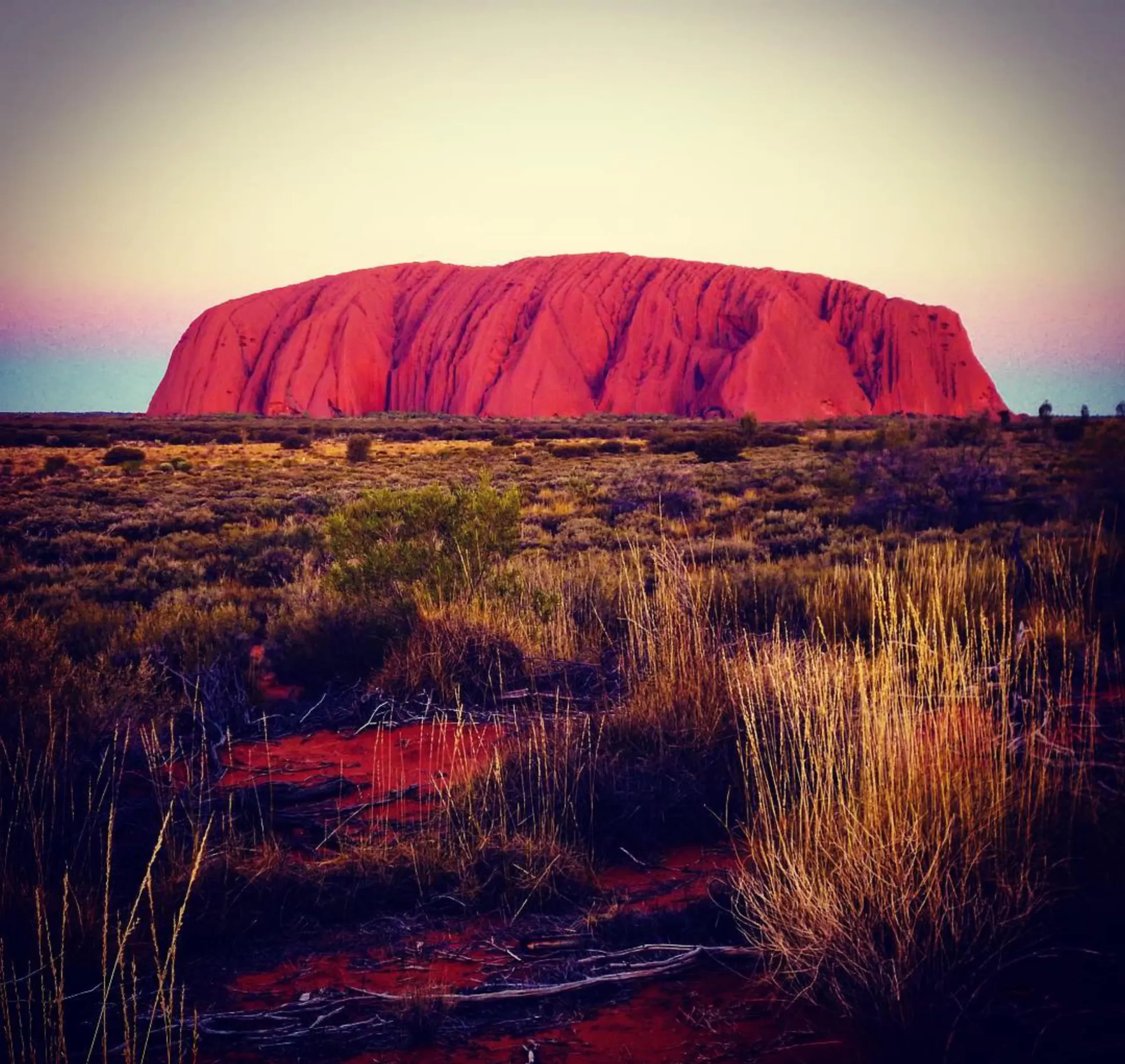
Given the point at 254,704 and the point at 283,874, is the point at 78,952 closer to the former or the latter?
the point at 283,874

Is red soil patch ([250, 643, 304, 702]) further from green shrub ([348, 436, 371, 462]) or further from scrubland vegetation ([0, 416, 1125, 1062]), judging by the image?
green shrub ([348, 436, 371, 462])

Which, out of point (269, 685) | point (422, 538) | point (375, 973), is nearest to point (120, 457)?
point (422, 538)

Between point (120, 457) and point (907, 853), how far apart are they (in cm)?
3069

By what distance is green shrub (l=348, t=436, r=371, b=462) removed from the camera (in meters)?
28.4

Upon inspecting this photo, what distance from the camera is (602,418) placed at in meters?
61.6

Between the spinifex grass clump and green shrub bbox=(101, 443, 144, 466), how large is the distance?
27.4 m

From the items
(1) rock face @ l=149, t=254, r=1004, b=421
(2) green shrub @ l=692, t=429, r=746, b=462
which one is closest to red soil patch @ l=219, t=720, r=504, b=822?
(2) green shrub @ l=692, t=429, r=746, b=462

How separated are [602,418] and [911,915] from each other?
6009 centimetres

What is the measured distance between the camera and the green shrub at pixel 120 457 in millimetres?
27234

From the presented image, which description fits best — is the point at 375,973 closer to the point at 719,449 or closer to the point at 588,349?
the point at 719,449

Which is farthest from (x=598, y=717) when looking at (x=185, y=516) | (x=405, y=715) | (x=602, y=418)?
(x=602, y=418)

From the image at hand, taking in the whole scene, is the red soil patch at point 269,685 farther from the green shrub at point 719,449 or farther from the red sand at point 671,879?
the green shrub at point 719,449

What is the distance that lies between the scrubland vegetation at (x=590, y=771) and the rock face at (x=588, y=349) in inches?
2327

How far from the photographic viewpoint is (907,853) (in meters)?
2.40
